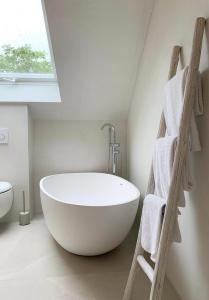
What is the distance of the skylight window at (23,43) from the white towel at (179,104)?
55.6 inches

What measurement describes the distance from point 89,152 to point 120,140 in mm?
426

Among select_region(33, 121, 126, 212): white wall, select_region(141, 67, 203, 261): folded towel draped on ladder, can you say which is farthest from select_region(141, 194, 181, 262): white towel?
select_region(33, 121, 126, 212): white wall

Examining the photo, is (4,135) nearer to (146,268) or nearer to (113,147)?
(113,147)

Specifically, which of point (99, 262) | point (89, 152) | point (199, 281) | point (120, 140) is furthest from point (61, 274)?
point (120, 140)

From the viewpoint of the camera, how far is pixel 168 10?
168 centimetres

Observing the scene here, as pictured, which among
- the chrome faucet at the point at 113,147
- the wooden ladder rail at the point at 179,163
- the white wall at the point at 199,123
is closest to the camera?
the wooden ladder rail at the point at 179,163

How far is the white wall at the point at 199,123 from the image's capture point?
129 centimetres

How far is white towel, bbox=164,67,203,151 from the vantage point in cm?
125

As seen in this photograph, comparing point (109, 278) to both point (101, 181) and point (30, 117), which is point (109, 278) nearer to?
point (101, 181)

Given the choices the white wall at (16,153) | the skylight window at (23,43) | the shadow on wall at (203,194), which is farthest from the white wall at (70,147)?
the shadow on wall at (203,194)

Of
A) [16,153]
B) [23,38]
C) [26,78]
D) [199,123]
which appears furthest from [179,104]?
[16,153]

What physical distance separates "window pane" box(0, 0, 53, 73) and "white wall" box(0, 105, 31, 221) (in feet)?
1.50

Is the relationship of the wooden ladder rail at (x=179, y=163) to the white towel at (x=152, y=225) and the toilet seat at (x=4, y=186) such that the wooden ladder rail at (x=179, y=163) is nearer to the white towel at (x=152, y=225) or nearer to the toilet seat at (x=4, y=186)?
the white towel at (x=152, y=225)

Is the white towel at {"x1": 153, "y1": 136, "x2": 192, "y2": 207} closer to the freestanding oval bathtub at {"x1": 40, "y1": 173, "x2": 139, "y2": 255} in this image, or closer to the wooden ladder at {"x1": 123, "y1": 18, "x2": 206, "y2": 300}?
the wooden ladder at {"x1": 123, "y1": 18, "x2": 206, "y2": 300}
